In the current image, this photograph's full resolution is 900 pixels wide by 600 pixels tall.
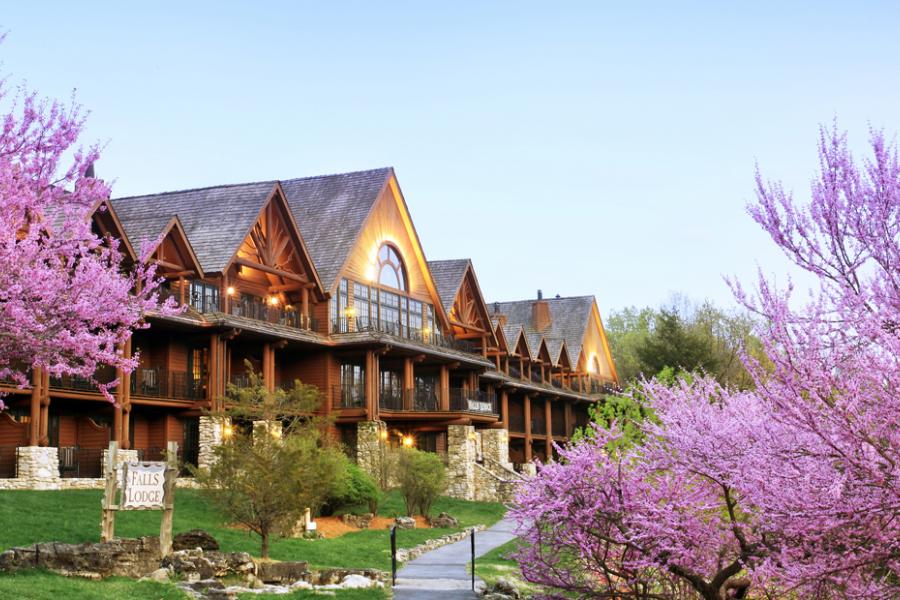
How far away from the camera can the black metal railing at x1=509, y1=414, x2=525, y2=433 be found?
6371 cm

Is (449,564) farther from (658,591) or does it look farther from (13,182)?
(13,182)

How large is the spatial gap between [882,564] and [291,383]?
38.0 meters

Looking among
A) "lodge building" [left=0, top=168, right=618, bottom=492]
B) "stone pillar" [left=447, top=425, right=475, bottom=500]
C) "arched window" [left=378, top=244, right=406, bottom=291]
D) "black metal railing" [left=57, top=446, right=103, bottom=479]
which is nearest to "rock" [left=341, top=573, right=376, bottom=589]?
"lodge building" [left=0, top=168, right=618, bottom=492]

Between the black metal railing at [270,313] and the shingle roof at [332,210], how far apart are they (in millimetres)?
1946

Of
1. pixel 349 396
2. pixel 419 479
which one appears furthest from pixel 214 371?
pixel 349 396

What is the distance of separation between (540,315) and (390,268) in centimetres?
2909

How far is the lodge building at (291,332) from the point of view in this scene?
3575 centimetres

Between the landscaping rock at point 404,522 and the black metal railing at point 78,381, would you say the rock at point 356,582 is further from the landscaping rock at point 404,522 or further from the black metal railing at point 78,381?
the black metal railing at point 78,381

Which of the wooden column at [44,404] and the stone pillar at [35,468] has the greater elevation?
the wooden column at [44,404]

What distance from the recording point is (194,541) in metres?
22.2

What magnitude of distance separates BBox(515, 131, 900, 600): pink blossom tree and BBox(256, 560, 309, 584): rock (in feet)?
32.4

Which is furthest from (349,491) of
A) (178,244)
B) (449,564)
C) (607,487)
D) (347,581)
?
(607,487)

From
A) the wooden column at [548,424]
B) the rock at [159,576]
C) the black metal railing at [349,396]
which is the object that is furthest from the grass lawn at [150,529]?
the wooden column at [548,424]

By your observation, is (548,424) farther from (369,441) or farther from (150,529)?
(150,529)
